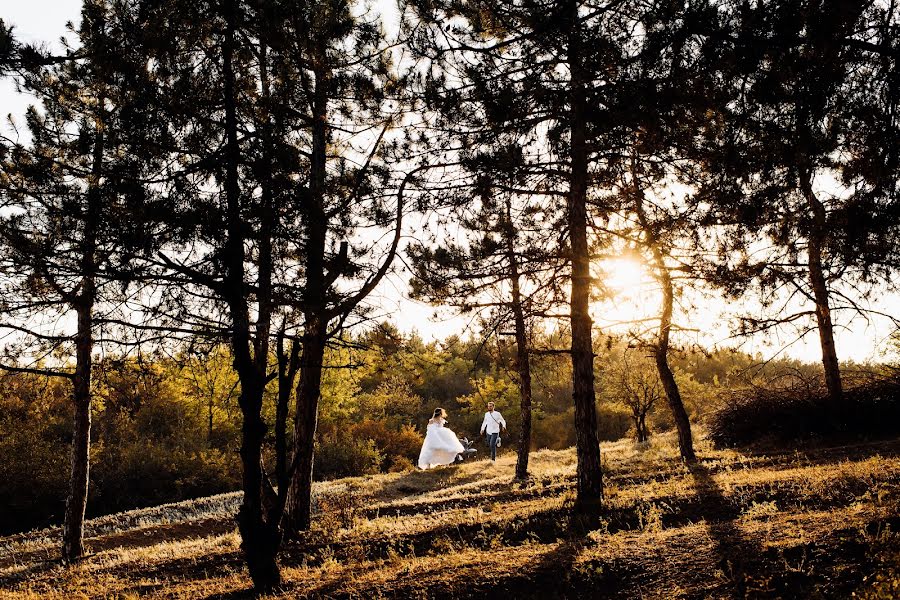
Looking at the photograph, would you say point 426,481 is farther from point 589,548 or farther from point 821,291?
point 589,548

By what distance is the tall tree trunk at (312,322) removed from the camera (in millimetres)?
6189

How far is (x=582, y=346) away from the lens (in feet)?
30.0

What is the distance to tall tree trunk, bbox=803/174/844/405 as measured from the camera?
21.2 ft

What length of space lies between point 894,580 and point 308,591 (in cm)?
459

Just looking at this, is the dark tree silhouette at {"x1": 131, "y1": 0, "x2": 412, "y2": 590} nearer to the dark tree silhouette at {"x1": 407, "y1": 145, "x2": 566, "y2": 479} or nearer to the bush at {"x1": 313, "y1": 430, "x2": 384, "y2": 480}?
the dark tree silhouette at {"x1": 407, "y1": 145, "x2": 566, "y2": 479}

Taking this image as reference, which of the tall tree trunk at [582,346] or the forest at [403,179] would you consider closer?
the forest at [403,179]

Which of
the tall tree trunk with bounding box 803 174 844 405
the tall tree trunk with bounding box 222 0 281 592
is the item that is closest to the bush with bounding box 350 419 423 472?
the tall tree trunk with bounding box 803 174 844 405

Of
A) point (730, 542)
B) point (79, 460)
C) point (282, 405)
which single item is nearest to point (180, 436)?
point (79, 460)

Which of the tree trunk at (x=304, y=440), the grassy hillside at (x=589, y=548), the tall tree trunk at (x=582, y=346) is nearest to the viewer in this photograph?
the grassy hillside at (x=589, y=548)

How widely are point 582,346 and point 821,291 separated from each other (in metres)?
4.11

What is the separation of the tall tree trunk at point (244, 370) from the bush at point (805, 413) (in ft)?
45.4

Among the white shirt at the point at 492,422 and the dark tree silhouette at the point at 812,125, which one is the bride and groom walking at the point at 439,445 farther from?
the dark tree silhouette at the point at 812,125

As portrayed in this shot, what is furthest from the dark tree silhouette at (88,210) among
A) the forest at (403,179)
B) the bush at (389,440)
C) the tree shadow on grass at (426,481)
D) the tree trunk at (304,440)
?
the bush at (389,440)

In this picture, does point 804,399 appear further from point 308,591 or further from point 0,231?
point 0,231
